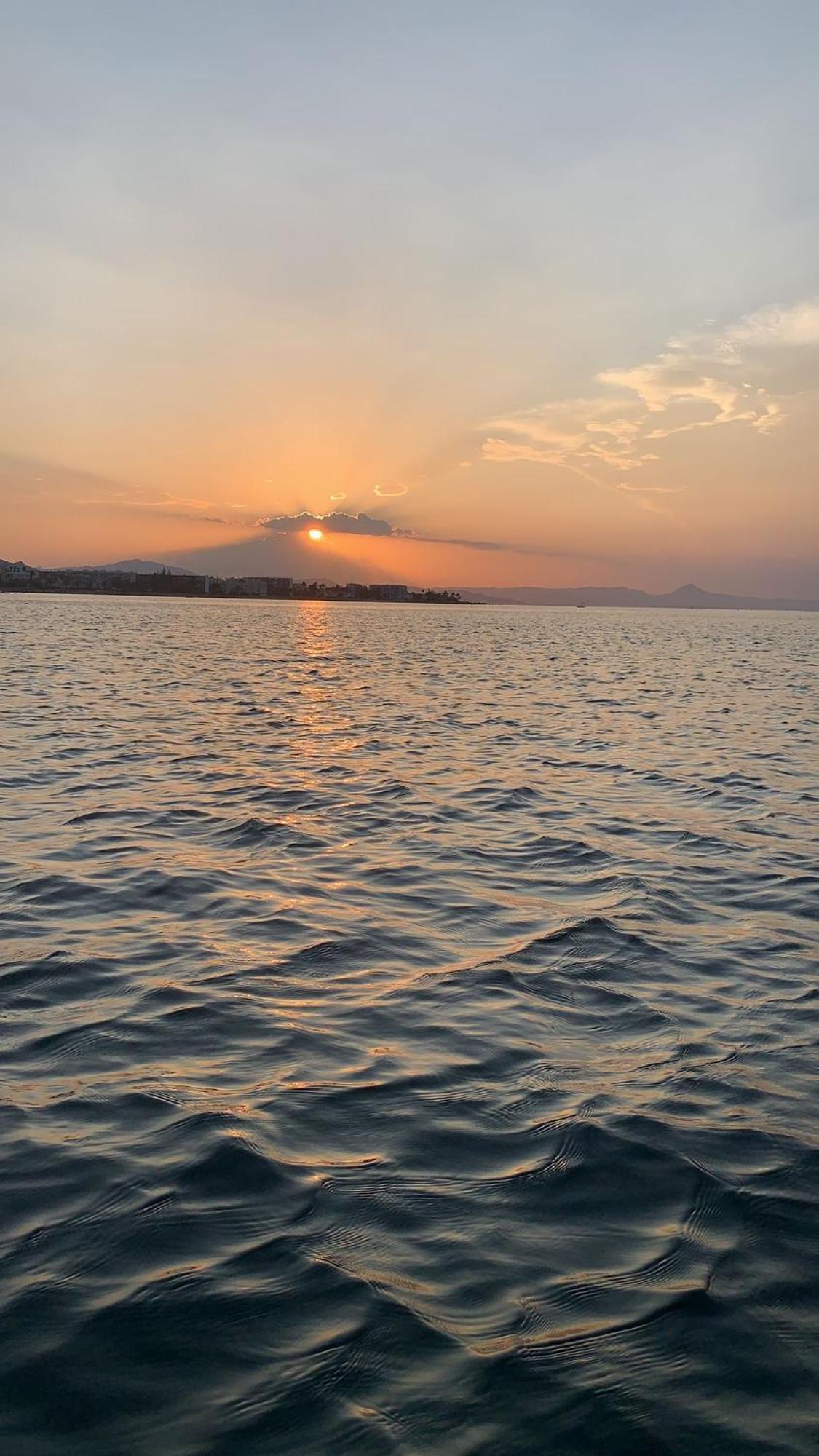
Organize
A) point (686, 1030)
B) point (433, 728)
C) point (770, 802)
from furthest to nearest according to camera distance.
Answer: point (433, 728) → point (770, 802) → point (686, 1030)

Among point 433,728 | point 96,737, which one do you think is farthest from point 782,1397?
point 433,728

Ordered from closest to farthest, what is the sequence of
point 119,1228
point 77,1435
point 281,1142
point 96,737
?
point 77,1435 → point 119,1228 → point 281,1142 → point 96,737

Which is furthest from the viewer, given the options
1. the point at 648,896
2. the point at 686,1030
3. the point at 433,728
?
the point at 433,728

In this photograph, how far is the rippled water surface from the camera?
4.79 metres

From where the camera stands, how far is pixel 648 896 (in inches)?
543

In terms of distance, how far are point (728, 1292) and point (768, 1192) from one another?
3.91ft

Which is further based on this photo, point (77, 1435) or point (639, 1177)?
point (639, 1177)

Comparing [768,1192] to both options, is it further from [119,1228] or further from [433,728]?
[433,728]

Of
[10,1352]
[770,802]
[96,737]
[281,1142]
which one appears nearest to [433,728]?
[96,737]

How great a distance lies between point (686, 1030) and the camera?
9242 mm

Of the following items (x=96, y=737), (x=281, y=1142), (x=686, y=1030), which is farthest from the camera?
(x=96, y=737)

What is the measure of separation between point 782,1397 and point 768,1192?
1.88 meters

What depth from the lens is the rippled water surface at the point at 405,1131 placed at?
4.79 m

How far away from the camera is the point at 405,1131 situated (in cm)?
729
